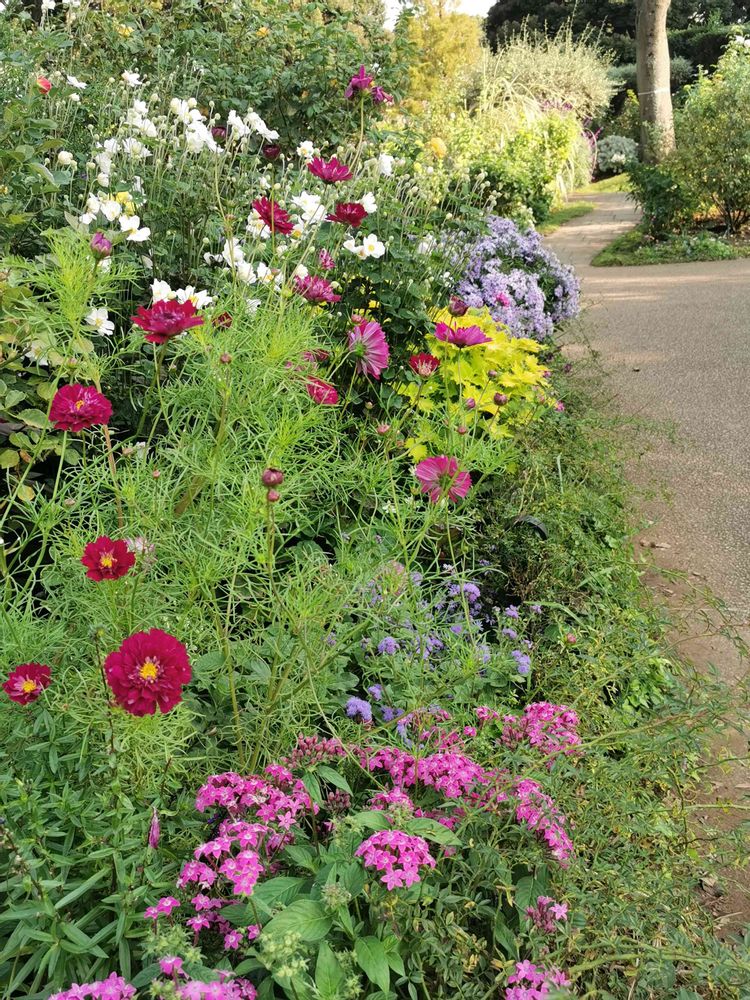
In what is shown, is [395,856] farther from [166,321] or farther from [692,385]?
[692,385]

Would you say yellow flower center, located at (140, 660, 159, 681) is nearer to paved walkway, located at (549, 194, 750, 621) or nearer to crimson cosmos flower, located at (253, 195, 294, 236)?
crimson cosmos flower, located at (253, 195, 294, 236)

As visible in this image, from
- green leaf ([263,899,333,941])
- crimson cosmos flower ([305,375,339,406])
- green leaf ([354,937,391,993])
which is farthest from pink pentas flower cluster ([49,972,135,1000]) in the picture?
crimson cosmos flower ([305,375,339,406])

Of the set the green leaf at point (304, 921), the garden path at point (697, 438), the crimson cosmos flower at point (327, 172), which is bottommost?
the garden path at point (697, 438)

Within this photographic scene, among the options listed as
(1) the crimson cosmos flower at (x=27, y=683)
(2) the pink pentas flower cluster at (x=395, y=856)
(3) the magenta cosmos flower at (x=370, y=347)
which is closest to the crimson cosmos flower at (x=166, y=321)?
(1) the crimson cosmos flower at (x=27, y=683)

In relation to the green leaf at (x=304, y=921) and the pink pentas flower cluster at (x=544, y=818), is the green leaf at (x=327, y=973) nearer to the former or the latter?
the green leaf at (x=304, y=921)

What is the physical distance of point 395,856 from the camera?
1317 mm

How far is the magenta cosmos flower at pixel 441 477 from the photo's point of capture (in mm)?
1662

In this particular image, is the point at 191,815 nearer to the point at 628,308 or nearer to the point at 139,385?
the point at 139,385

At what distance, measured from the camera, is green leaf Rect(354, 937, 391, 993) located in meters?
1.23

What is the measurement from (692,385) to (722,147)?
5.33 meters

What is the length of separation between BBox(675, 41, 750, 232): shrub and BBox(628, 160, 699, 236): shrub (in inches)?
4.2

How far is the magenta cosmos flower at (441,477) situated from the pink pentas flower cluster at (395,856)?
0.66m

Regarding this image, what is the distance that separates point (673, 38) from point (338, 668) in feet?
96.1

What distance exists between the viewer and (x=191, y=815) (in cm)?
151
